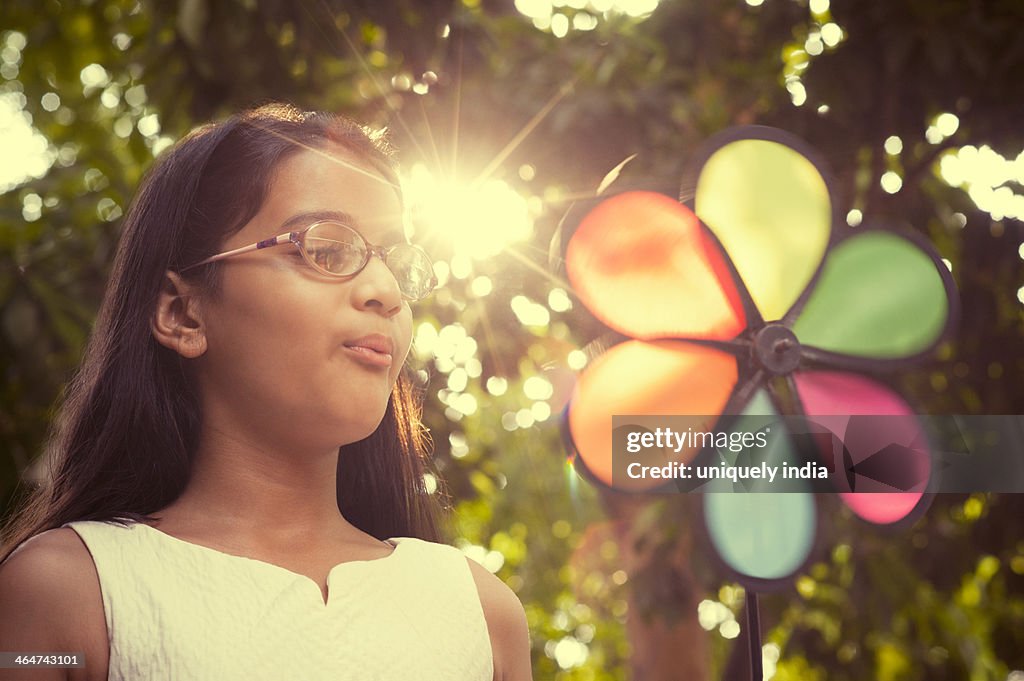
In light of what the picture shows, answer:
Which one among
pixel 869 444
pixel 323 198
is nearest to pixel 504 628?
pixel 323 198

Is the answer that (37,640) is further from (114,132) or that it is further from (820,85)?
(114,132)

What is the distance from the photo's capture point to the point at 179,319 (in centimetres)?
114

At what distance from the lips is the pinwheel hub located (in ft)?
1.98

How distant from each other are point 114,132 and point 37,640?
9.82ft

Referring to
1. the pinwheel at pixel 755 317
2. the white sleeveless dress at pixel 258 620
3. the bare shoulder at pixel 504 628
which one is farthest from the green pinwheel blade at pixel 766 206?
the white sleeveless dress at pixel 258 620

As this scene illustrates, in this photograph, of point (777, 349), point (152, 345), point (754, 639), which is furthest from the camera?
point (777, 349)

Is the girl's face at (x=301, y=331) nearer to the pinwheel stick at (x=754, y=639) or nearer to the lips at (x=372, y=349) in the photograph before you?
the lips at (x=372, y=349)

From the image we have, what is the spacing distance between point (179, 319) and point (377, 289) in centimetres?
23

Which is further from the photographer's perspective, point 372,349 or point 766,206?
point 766,206

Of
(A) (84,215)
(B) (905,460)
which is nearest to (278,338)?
(B) (905,460)

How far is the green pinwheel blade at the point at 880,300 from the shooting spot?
5.05 ft

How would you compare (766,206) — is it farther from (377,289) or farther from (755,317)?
(377,289)

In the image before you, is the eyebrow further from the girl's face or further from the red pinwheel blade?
the red pinwheel blade

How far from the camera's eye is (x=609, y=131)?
260 centimetres
